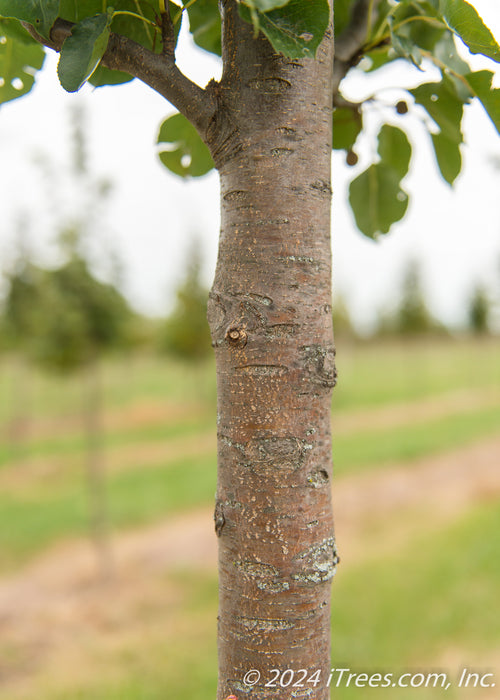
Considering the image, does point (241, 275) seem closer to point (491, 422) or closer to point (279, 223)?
point (279, 223)

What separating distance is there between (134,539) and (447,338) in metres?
38.1

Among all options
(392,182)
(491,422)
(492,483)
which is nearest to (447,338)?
(491,422)

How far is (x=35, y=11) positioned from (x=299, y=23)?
39cm

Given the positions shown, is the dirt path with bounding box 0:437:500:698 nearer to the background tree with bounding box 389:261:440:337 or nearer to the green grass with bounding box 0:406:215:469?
the green grass with bounding box 0:406:215:469

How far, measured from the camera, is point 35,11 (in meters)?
0.80

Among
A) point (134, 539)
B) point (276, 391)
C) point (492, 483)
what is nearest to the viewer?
point (276, 391)

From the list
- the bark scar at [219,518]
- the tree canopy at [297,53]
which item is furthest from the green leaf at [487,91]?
the bark scar at [219,518]

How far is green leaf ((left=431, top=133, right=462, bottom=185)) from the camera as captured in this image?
121cm

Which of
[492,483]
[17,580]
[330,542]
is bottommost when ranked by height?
[17,580]

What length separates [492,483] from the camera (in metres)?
9.23

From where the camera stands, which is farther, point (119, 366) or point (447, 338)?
point (447, 338)

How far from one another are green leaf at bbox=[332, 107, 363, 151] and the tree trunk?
37 centimetres

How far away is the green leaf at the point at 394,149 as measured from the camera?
4.31 feet

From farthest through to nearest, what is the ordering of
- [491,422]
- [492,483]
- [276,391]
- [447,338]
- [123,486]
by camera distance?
[447,338], [491,422], [123,486], [492,483], [276,391]
